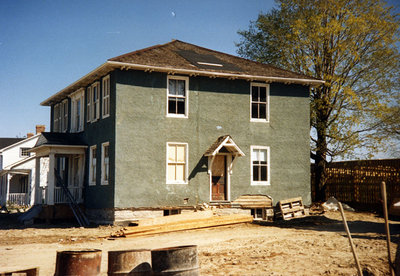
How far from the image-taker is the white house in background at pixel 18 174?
42656 millimetres

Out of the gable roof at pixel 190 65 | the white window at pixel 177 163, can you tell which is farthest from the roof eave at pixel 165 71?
the white window at pixel 177 163

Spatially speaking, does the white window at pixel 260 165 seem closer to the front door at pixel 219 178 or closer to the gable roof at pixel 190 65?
the front door at pixel 219 178

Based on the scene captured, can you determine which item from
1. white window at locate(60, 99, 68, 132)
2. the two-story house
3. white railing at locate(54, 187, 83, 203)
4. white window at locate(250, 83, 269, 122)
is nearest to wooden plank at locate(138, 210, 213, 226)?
the two-story house

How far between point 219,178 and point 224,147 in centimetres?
140

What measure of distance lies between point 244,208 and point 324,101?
888 centimetres

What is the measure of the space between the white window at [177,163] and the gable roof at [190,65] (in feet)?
10.4

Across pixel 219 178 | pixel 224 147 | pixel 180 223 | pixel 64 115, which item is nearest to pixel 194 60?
pixel 224 147

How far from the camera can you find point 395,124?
2773 cm

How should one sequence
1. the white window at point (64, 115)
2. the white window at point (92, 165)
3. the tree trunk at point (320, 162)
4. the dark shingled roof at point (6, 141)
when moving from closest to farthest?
the white window at point (92, 165), the tree trunk at point (320, 162), the white window at point (64, 115), the dark shingled roof at point (6, 141)

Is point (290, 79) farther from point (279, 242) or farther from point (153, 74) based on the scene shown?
point (279, 242)

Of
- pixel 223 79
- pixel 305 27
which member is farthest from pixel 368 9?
pixel 223 79

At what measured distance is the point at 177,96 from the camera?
70.9ft

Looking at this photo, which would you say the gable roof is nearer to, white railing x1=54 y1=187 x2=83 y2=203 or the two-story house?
the two-story house

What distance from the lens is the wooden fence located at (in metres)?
24.2
